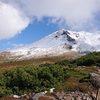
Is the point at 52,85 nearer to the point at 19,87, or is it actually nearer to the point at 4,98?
the point at 19,87

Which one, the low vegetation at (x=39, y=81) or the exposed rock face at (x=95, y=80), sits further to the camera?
the low vegetation at (x=39, y=81)

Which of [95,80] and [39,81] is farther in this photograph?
[39,81]

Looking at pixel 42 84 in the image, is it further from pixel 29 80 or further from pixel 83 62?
pixel 83 62

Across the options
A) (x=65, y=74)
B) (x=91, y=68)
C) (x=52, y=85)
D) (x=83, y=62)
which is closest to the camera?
(x=52, y=85)

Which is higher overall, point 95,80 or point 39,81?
point 39,81

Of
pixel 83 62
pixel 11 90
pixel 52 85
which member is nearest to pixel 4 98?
pixel 11 90

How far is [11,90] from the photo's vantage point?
85.7ft

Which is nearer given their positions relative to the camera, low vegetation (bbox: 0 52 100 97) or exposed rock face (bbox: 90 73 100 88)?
exposed rock face (bbox: 90 73 100 88)

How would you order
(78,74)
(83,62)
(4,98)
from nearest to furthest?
(4,98) → (78,74) → (83,62)

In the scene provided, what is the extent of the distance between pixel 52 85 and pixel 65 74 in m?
2.57

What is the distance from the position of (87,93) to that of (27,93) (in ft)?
19.3

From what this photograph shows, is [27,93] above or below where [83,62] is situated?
below

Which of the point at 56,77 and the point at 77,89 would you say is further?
the point at 56,77


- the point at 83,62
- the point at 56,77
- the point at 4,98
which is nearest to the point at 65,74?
the point at 56,77
